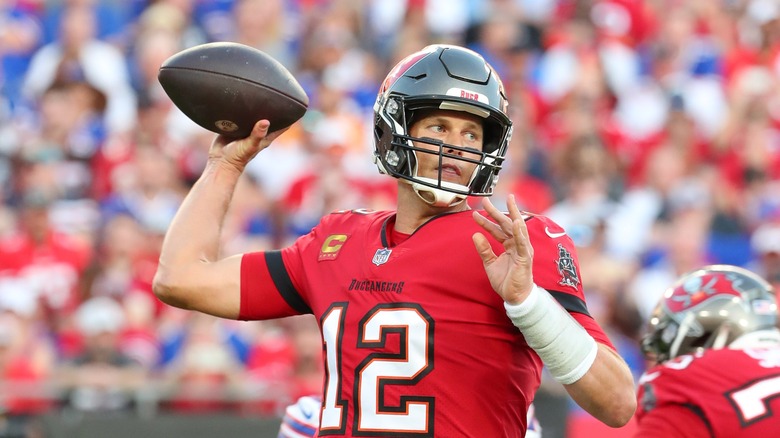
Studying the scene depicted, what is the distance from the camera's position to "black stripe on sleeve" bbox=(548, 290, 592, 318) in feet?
11.0

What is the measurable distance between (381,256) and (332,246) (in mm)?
244

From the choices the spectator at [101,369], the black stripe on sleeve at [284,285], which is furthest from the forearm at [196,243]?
the spectator at [101,369]

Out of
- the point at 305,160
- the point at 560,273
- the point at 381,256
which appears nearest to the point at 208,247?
the point at 381,256

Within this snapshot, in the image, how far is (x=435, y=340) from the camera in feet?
11.3

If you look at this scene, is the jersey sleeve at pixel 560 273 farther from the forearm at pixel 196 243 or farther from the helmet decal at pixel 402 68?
the forearm at pixel 196 243

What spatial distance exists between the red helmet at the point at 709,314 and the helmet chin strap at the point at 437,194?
1.01 metres

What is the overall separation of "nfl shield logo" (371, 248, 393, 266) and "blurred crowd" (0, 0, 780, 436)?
3768 mm

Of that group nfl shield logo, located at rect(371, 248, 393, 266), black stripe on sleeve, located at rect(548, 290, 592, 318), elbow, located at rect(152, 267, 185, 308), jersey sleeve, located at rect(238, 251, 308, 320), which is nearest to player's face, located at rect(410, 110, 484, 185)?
nfl shield logo, located at rect(371, 248, 393, 266)

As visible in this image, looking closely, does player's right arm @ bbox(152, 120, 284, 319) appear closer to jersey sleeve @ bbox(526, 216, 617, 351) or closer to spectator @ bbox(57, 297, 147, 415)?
jersey sleeve @ bbox(526, 216, 617, 351)

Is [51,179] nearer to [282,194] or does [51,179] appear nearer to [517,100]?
[282,194]

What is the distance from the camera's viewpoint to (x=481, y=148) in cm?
372

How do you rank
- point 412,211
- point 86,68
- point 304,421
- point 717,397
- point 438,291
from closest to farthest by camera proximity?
point 438,291 < point 412,211 < point 717,397 < point 304,421 < point 86,68

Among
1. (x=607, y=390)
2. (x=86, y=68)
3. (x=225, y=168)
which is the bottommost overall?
(x=607, y=390)

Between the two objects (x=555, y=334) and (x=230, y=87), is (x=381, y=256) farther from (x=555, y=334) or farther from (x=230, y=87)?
(x=230, y=87)
